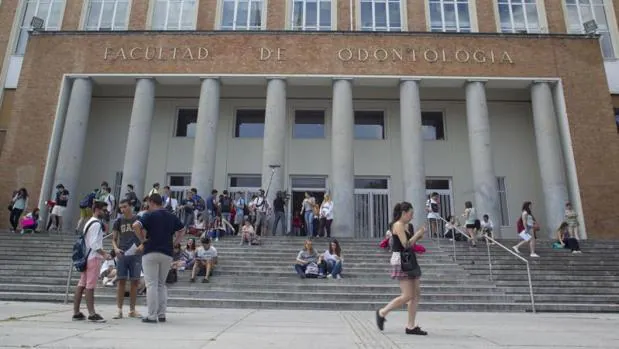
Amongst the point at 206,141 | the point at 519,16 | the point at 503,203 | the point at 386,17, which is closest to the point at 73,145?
the point at 206,141

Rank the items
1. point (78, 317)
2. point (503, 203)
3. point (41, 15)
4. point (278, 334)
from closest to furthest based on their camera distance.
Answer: point (278, 334) → point (78, 317) → point (503, 203) → point (41, 15)

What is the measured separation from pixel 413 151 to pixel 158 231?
47.1 ft

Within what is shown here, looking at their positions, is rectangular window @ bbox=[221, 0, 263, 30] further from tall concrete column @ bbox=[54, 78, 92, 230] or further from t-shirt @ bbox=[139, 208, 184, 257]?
t-shirt @ bbox=[139, 208, 184, 257]

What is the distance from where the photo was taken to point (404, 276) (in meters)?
5.65

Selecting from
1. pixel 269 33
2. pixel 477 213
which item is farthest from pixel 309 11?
pixel 477 213

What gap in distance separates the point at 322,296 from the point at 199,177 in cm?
995

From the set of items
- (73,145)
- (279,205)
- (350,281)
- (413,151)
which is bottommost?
(350,281)

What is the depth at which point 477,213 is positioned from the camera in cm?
1845

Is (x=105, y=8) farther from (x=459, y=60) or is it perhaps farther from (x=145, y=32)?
(x=459, y=60)

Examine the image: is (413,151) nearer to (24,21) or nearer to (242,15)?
(242,15)

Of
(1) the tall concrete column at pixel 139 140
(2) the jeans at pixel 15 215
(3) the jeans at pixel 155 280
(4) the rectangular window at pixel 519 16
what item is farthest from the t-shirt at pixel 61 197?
(4) the rectangular window at pixel 519 16

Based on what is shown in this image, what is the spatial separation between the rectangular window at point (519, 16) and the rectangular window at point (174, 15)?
16.2 meters

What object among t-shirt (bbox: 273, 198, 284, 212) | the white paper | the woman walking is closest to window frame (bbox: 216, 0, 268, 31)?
t-shirt (bbox: 273, 198, 284, 212)

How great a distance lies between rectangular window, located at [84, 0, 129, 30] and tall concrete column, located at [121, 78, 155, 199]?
209 inches
